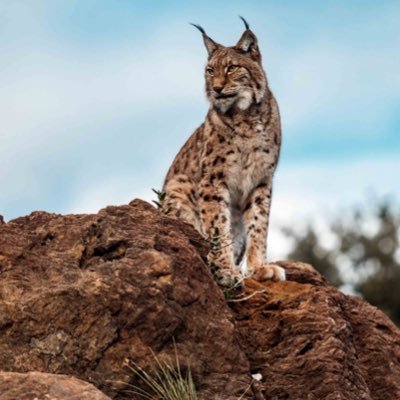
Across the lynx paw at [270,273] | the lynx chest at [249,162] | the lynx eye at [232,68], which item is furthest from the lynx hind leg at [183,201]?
the lynx paw at [270,273]

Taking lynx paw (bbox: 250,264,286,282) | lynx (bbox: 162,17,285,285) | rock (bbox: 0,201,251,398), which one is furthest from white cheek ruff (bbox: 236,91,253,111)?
rock (bbox: 0,201,251,398)

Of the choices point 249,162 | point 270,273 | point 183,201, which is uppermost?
point 249,162

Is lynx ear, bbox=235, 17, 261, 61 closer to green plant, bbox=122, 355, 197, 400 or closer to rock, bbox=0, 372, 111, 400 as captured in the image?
green plant, bbox=122, 355, 197, 400

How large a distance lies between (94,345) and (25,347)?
1.41ft

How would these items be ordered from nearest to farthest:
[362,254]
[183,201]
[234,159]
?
1. [234,159]
2. [183,201]
3. [362,254]

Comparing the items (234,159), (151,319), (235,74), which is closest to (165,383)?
(151,319)

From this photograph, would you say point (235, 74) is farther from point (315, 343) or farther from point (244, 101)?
point (315, 343)

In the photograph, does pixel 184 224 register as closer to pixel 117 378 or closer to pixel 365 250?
pixel 117 378

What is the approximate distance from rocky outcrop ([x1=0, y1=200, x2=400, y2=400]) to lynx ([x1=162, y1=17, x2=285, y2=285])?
1.91 metres

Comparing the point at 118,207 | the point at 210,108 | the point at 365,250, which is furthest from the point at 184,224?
the point at 365,250

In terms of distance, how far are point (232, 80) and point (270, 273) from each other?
2417mm

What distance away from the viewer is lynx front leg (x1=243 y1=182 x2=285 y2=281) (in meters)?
A: 10.3

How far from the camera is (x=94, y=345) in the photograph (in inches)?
277

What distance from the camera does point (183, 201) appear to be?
A: 1103cm
